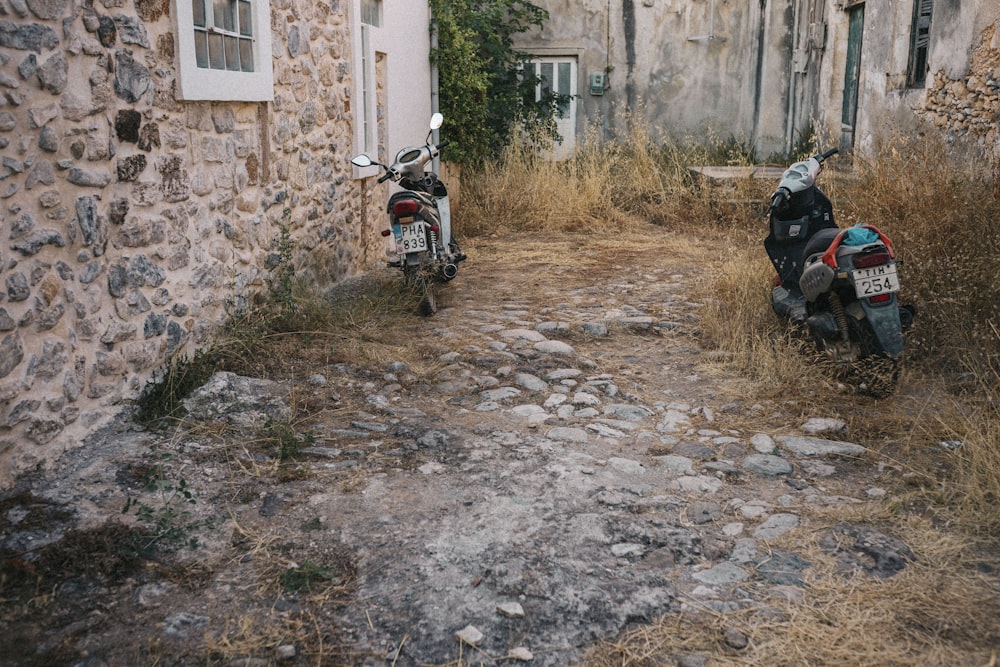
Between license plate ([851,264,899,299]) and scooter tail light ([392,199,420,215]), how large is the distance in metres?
3.01

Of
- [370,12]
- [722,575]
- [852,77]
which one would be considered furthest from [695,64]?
[722,575]

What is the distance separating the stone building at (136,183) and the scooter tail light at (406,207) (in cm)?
69

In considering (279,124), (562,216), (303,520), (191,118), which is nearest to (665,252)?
(562,216)

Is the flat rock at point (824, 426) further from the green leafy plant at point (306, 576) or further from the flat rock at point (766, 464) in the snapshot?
the green leafy plant at point (306, 576)

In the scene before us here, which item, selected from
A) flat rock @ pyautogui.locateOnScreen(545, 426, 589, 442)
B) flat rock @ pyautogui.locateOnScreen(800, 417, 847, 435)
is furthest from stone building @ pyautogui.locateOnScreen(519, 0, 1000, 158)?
flat rock @ pyautogui.locateOnScreen(545, 426, 589, 442)

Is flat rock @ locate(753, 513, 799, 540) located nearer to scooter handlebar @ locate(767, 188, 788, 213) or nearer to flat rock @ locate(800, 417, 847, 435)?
flat rock @ locate(800, 417, 847, 435)

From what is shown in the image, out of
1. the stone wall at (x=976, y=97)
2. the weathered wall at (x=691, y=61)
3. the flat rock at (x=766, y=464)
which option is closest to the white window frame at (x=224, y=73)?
the flat rock at (x=766, y=464)

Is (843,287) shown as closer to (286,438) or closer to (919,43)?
(286,438)

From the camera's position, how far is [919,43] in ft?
29.7

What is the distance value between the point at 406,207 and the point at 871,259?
3.08 m

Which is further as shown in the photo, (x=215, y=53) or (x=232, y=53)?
(x=232, y=53)

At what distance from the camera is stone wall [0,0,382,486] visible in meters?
3.52

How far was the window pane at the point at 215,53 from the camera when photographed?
5001mm

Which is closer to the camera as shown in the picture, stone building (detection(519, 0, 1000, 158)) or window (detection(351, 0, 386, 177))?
window (detection(351, 0, 386, 177))
